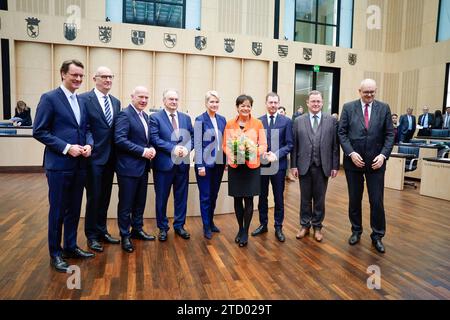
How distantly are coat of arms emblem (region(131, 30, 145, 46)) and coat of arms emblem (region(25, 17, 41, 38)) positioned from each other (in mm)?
2422

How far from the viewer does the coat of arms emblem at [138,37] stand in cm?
953

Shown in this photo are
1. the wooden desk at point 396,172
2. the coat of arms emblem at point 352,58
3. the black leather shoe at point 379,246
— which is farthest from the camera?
the coat of arms emblem at point 352,58

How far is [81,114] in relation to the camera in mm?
2855

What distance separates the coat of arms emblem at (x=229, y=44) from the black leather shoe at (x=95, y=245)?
8.25 m

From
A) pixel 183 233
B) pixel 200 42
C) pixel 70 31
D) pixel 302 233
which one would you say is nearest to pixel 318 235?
pixel 302 233

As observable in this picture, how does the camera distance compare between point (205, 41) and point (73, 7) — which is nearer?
point (73, 7)

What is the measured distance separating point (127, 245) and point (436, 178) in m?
5.64

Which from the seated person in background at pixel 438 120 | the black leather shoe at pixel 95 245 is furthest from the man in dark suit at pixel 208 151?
the seated person in background at pixel 438 120

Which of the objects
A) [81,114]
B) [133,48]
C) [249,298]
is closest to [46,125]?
[81,114]

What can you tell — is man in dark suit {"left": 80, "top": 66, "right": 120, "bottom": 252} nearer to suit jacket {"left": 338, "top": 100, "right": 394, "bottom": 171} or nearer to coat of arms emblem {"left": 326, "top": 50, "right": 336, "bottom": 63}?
suit jacket {"left": 338, "top": 100, "right": 394, "bottom": 171}

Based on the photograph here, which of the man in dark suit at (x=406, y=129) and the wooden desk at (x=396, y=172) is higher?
the man in dark suit at (x=406, y=129)

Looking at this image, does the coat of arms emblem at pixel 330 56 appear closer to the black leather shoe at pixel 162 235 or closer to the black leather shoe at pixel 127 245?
the black leather shoe at pixel 162 235

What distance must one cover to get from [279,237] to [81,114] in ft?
7.61
